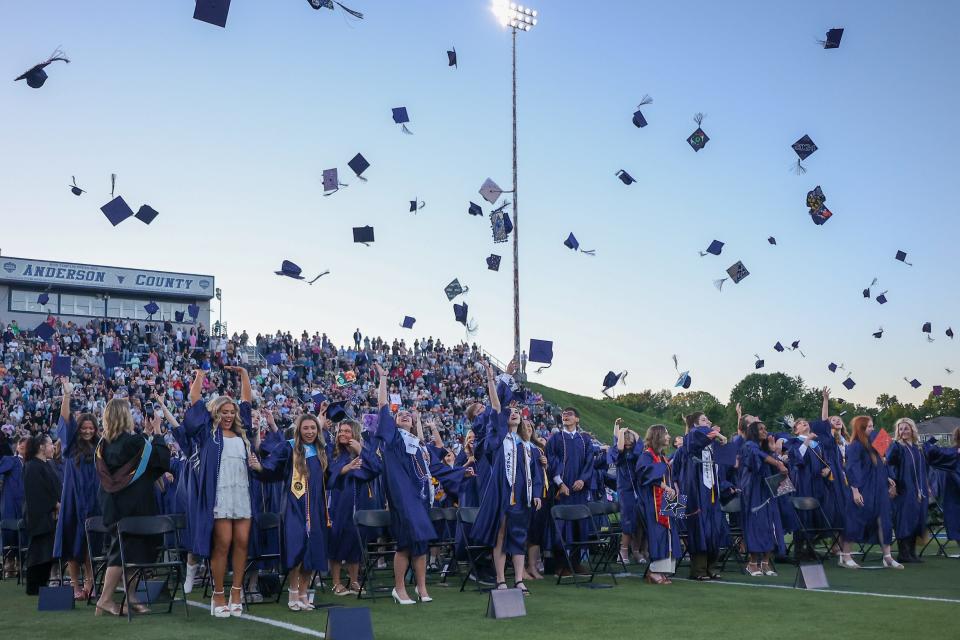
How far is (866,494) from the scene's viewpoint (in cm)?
1281

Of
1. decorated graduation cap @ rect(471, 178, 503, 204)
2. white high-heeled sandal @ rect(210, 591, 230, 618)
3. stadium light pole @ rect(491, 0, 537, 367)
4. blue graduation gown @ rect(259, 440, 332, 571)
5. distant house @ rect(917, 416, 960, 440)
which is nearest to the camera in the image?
white high-heeled sandal @ rect(210, 591, 230, 618)

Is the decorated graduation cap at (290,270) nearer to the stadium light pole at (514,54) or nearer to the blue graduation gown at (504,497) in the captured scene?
the blue graduation gown at (504,497)

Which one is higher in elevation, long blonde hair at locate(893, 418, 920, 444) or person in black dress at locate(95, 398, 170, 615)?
long blonde hair at locate(893, 418, 920, 444)

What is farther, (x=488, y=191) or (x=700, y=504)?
(x=488, y=191)

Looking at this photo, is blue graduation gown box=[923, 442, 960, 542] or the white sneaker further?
blue graduation gown box=[923, 442, 960, 542]

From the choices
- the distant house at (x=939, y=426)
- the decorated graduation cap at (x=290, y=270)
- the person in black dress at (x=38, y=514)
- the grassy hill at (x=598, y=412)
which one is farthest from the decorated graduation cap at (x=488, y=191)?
the distant house at (x=939, y=426)

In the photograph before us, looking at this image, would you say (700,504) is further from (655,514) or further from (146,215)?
(146,215)

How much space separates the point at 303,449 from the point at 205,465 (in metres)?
0.91

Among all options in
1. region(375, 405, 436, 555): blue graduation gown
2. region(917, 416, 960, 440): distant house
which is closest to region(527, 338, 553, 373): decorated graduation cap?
region(375, 405, 436, 555): blue graduation gown

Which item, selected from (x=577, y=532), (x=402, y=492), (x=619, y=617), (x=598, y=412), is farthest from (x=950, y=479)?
(x=598, y=412)

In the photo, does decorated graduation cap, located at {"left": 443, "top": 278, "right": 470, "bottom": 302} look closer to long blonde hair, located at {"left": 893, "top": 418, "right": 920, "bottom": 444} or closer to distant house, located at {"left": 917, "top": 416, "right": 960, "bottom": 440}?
long blonde hair, located at {"left": 893, "top": 418, "right": 920, "bottom": 444}

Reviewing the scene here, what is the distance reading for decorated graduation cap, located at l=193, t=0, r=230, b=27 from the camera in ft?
35.7

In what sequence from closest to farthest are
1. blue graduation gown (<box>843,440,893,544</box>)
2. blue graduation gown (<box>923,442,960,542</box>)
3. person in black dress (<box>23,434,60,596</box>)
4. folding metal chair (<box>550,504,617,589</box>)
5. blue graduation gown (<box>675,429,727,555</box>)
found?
person in black dress (<box>23,434,60,596</box>)
folding metal chair (<box>550,504,617,589</box>)
blue graduation gown (<box>675,429,727,555</box>)
blue graduation gown (<box>843,440,893,544</box>)
blue graduation gown (<box>923,442,960,542</box>)

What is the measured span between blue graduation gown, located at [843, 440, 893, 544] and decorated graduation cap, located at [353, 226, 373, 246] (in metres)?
9.21
